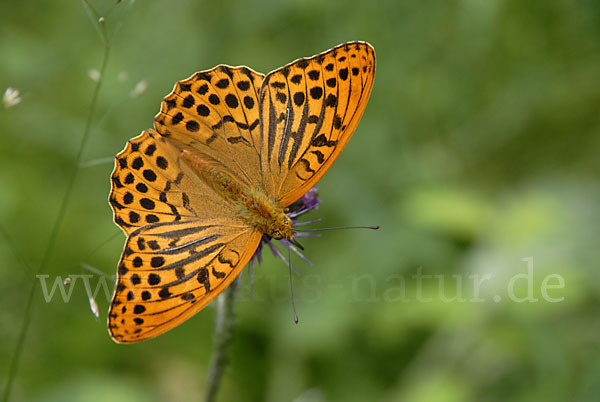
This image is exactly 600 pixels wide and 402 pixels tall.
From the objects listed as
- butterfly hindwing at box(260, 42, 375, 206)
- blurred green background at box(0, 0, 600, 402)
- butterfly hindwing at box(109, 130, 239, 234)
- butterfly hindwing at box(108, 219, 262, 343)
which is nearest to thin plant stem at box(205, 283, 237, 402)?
butterfly hindwing at box(108, 219, 262, 343)

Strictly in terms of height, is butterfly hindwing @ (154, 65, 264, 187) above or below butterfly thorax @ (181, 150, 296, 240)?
above

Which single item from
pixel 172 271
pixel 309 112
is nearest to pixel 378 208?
pixel 309 112

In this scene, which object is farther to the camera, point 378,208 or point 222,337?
point 378,208

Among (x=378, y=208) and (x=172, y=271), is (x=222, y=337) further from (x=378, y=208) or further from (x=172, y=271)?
(x=378, y=208)

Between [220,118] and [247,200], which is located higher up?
[220,118]

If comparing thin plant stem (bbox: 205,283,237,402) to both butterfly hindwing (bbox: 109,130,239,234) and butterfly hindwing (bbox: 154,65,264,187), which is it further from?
butterfly hindwing (bbox: 154,65,264,187)

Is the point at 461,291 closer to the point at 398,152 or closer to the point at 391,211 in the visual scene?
the point at 391,211
